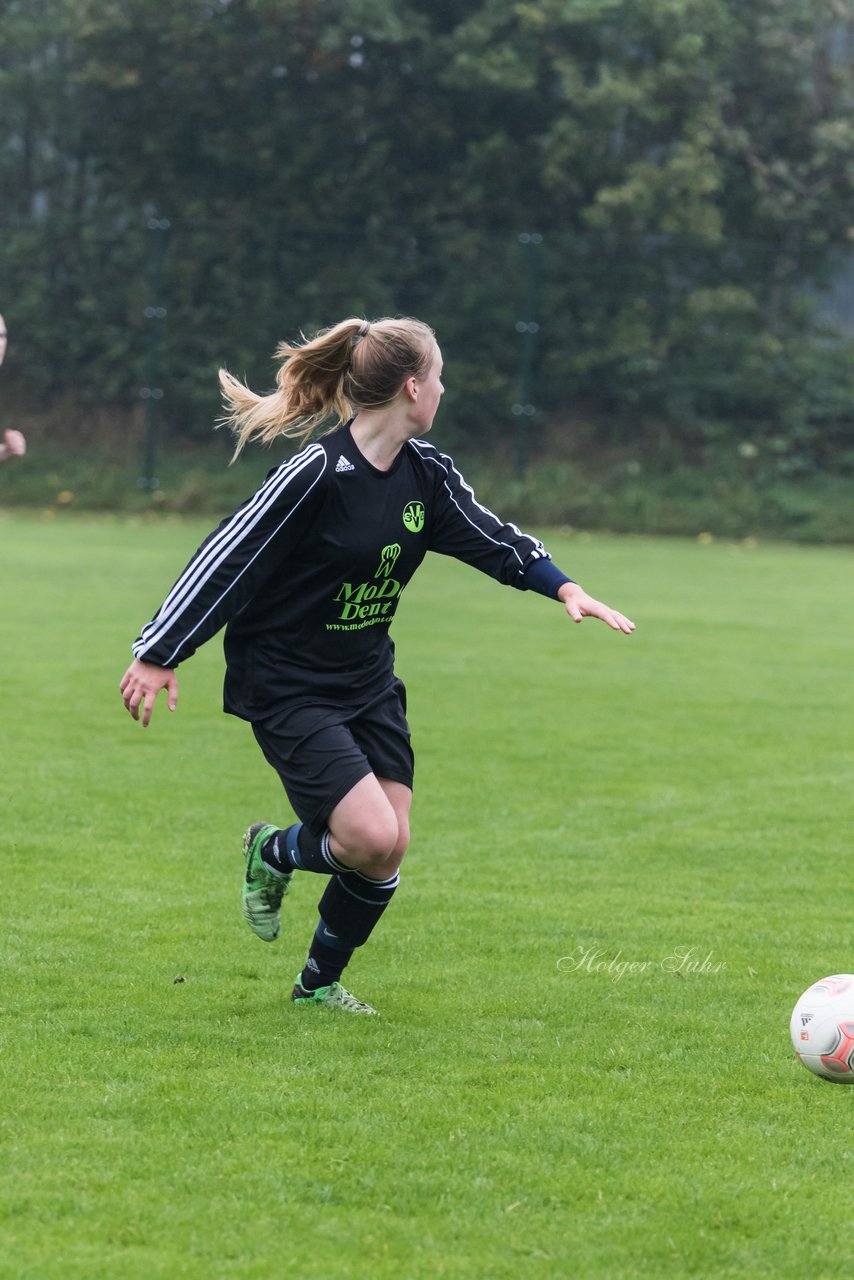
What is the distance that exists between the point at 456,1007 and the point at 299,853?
58 centimetres

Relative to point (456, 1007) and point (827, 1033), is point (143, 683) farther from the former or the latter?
point (827, 1033)

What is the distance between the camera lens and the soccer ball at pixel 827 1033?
393 cm

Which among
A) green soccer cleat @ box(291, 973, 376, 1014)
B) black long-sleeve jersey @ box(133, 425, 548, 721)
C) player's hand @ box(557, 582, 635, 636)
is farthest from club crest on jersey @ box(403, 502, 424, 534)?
green soccer cleat @ box(291, 973, 376, 1014)

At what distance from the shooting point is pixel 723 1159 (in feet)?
11.4

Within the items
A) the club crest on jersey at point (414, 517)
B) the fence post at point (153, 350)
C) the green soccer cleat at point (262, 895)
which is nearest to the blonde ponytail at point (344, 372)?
the club crest on jersey at point (414, 517)

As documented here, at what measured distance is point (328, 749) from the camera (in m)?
Answer: 4.41

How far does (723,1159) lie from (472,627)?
9.56m

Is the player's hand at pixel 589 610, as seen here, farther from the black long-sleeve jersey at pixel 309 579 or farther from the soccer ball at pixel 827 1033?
the soccer ball at pixel 827 1033

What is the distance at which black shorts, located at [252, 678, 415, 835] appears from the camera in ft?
14.4

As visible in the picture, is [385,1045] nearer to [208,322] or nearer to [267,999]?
[267,999]

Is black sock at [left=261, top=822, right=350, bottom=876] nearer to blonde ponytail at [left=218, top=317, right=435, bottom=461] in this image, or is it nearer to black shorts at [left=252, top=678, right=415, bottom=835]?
black shorts at [left=252, top=678, right=415, bottom=835]

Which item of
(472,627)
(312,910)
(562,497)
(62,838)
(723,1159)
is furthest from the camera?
(562,497)

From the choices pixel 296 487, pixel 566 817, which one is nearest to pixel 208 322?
pixel 566 817

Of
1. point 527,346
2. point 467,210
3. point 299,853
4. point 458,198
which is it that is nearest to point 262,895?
point 299,853
